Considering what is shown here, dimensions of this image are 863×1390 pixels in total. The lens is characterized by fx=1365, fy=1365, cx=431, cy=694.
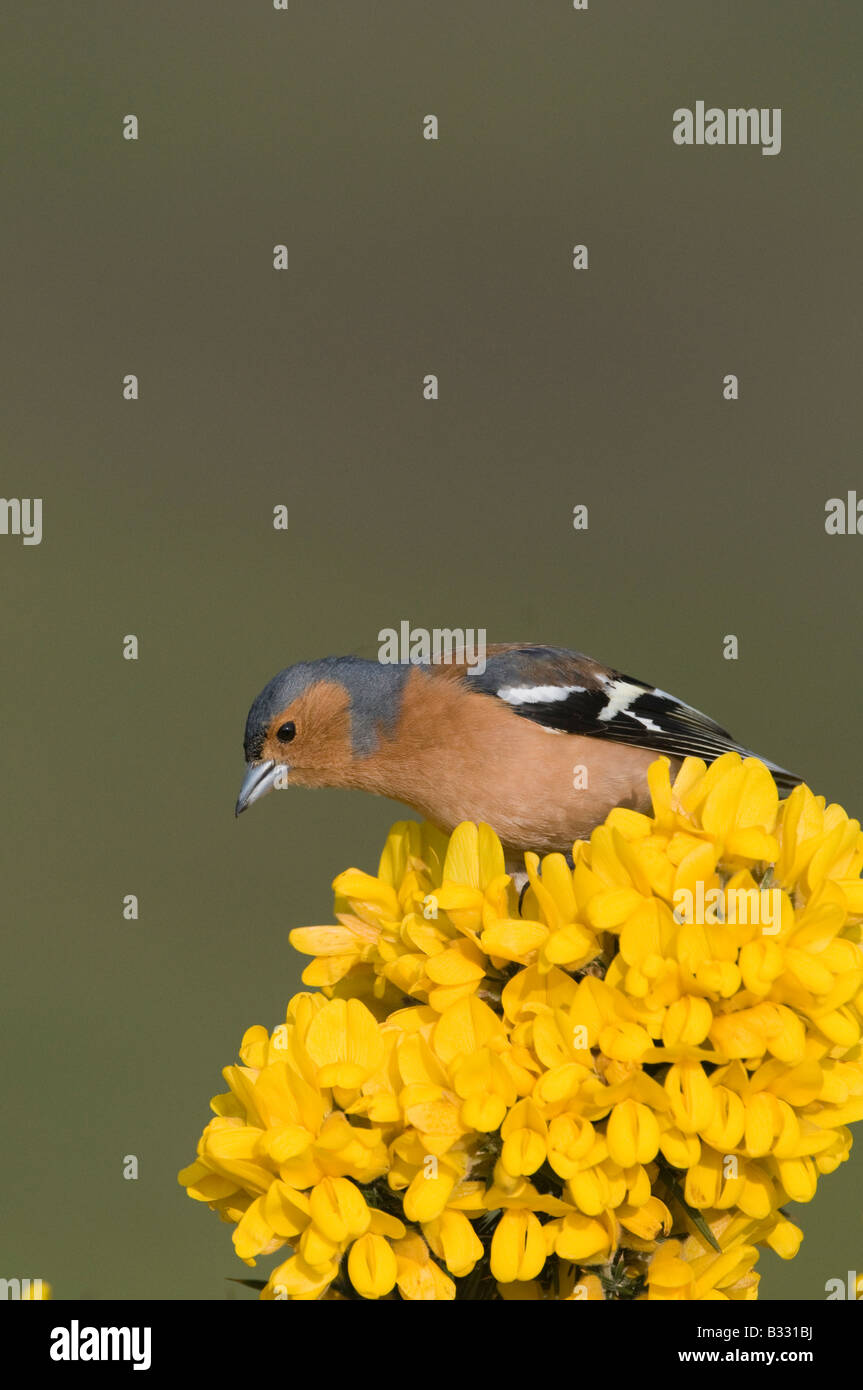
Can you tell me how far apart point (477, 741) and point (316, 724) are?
0.36 metres

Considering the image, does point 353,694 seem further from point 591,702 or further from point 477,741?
point 591,702

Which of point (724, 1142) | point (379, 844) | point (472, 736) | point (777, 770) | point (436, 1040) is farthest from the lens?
point (379, 844)

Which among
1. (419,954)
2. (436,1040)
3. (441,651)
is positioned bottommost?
(436,1040)

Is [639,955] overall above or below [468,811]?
below

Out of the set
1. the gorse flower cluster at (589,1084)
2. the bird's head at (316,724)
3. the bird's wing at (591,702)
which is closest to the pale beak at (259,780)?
the bird's head at (316,724)

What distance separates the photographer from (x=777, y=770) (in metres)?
→ 2.71

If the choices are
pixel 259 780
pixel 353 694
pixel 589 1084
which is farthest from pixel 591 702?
pixel 589 1084

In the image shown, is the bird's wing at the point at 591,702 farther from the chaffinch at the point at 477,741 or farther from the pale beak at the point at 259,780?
the pale beak at the point at 259,780

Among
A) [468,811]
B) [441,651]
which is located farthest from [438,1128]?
[441,651]

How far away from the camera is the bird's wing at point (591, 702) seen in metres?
3.18

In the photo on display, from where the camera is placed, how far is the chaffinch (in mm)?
2920

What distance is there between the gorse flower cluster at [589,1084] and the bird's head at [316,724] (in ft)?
3.80

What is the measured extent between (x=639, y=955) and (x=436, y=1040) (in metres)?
0.29
